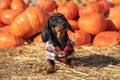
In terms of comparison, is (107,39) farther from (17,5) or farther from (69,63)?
(17,5)

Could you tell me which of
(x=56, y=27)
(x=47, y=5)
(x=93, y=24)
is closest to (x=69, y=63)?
(x=56, y=27)

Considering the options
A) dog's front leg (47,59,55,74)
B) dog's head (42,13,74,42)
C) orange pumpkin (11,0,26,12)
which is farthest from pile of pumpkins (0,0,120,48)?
dog's head (42,13,74,42)

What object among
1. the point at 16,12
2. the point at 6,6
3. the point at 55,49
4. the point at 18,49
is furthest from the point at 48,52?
the point at 6,6

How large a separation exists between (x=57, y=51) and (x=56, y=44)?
0.09 meters

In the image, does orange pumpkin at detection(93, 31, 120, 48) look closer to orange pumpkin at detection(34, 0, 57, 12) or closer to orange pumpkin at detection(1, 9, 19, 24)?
orange pumpkin at detection(34, 0, 57, 12)

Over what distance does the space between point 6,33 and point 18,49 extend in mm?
566

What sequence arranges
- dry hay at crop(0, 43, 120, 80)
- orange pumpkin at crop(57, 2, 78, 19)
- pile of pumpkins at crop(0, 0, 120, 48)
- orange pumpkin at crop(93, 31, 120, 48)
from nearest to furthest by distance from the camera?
dry hay at crop(0, 43, 120, 80)
orange pumpkin at crop(93, 31, 120, 48)
pile of pumpkins at crop(0, 0, 120, 48)
orange pumpkin at crop(57, 2, 78, 19)

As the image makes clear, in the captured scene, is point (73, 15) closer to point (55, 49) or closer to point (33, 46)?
point (33, 46)

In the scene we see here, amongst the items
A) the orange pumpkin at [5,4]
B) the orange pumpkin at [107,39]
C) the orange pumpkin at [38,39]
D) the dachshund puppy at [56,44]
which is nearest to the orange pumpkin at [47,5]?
the orange pumpkin at [5,4]

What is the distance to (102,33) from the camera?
573 cm

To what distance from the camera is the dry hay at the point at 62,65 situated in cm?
398

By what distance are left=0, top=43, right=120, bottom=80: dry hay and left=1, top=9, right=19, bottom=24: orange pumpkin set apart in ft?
3.15

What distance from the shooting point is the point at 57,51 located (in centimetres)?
421

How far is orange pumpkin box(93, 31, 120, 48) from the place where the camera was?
5562mm
